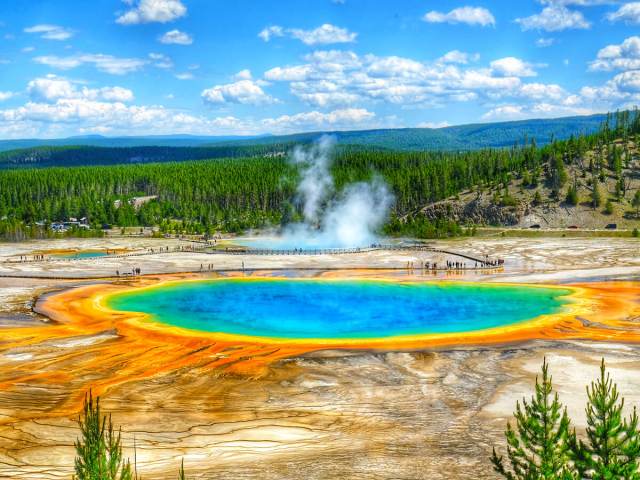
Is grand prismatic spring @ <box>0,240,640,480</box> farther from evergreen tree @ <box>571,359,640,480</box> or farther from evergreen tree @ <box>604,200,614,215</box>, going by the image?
evergreen tree @ <box>604,200,614,215</box>

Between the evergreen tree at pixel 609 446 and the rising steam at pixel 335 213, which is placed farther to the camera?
the rising steam at pixel 335 213

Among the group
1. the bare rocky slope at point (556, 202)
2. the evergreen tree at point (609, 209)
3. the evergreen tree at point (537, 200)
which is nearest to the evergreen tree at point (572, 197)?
the bare rocky slope at point (556, 202)

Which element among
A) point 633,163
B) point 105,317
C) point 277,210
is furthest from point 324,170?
point 105,317

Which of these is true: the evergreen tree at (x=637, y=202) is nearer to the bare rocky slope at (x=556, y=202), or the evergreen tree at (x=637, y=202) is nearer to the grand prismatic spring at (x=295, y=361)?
the bare rocky slope at (x=556, y=202)

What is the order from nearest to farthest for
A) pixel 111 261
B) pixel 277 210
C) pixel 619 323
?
pixel 619 323 < pixel 111 261 < pixel 277 210

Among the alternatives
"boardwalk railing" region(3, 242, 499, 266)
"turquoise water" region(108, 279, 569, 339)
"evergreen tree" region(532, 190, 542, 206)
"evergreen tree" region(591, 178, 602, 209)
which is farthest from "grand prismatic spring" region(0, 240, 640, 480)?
"evergreen tree" region(532, 190, 542, 206)

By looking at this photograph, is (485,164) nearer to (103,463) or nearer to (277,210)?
(277,210)

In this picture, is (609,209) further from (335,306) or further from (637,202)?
(335,306)
